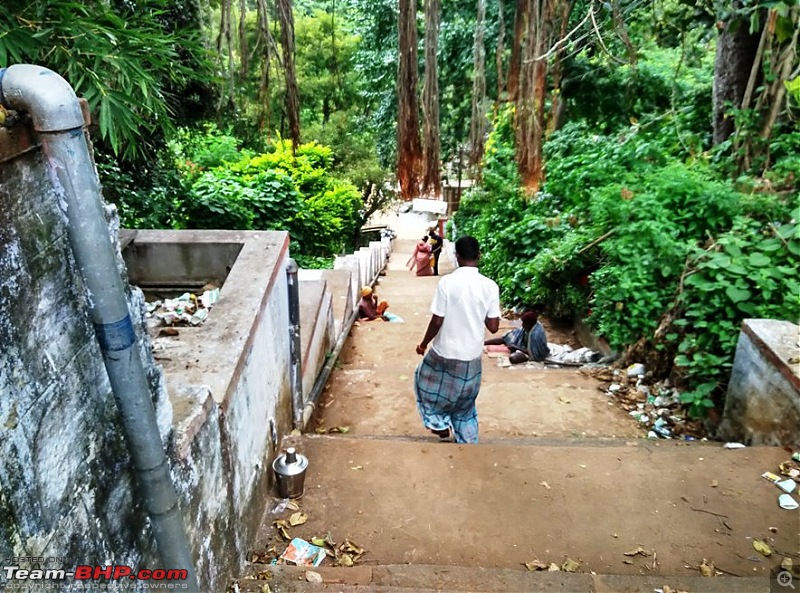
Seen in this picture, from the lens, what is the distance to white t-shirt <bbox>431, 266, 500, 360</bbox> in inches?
131

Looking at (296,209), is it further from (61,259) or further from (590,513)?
(61,259)

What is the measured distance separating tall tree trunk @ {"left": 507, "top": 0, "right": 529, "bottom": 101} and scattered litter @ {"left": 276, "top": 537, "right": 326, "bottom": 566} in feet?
9.44

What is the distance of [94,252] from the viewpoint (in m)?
1.24

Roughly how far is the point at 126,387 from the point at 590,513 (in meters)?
2.54

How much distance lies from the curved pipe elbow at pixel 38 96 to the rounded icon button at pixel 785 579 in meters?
3.22

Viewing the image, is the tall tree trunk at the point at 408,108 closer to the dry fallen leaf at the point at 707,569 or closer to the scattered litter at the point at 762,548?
the dry fallen leaf at the point at 707,569

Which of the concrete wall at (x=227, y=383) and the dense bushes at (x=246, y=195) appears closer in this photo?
the concrete wall at (x=227, y=383)

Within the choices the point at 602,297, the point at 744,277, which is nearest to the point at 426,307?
the point at 602,297

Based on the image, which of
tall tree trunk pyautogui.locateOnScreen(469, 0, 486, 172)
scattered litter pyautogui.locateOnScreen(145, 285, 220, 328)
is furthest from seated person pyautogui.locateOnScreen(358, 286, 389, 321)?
scattered litter pyautogui.locateOnScreen(145, 285, 220, 328)

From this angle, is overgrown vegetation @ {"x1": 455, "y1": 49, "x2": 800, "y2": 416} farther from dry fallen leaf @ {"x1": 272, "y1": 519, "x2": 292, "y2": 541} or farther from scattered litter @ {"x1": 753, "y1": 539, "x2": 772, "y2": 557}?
dry fallen leaf @ {"x1": 272, "y1": 519, "x2": 292, "y2": 541}

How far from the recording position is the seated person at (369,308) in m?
8.34

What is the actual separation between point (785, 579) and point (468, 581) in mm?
1451

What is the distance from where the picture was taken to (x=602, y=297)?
5480mm

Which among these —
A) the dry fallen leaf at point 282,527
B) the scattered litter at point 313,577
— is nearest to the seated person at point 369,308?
the dry fallen leaf at point 282,527
